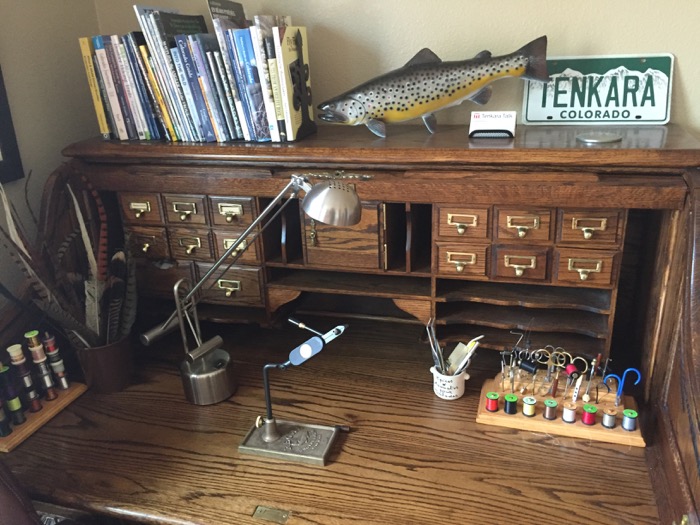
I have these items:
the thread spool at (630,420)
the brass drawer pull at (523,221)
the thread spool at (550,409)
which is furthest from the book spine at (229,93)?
the thread spool at (630,420)

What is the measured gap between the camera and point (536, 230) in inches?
→ 46.4

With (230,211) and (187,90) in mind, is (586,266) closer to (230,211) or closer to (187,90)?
(230,211)

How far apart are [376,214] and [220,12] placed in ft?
1.87

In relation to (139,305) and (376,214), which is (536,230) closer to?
(376,214)

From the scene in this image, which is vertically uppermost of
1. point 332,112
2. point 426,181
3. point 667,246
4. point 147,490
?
point 332,112

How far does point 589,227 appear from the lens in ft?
3.76

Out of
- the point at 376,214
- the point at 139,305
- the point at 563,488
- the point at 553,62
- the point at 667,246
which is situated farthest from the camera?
the point at 139,305

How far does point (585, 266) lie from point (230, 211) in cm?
74

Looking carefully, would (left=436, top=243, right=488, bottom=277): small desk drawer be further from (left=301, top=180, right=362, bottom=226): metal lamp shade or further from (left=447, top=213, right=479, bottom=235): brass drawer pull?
(left=301, top=180, right=362, bottom=226): metal lamp shade

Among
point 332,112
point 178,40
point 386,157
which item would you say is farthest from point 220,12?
point 386,157

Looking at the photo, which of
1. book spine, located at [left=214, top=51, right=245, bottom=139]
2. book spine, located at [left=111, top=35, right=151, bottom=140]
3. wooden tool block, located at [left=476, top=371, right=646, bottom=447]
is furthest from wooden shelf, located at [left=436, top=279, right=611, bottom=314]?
book spine, located at [left=111, top=35, right=151, bottom=140]

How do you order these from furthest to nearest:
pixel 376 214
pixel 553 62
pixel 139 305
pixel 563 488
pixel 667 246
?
pixel 139 305
pixel 553 62
pixel 376 214
pixel 667 246
pixel 563 488

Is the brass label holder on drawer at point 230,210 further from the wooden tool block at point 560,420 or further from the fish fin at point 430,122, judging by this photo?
the wooden tool block at point 560,420

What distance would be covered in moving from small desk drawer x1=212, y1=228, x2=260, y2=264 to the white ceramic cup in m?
0.46
